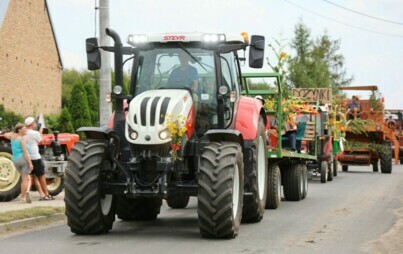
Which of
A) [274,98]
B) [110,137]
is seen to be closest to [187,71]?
[110,137]

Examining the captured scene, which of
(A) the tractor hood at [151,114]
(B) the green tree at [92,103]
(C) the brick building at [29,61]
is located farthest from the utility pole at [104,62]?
(B) the green tree at [92,103]

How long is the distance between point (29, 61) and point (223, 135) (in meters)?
37.3

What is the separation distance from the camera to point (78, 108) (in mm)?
45656

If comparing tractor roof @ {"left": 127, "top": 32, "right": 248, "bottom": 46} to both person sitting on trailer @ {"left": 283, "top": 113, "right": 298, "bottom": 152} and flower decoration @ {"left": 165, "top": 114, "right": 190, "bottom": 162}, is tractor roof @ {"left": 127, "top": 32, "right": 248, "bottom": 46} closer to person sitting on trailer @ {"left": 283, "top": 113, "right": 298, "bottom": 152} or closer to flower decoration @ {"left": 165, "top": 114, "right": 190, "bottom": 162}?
flower decoration @ {"left": 165, "top": 114, "right": 190, "bottom": 162}

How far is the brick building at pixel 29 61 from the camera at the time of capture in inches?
1763

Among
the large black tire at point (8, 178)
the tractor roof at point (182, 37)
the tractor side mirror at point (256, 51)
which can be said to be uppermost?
the tractor roof at point (182, 37)

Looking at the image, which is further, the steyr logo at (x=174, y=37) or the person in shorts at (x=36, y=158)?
the person in shorts at (x=36, y=158)

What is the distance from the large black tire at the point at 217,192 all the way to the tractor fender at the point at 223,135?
29cm

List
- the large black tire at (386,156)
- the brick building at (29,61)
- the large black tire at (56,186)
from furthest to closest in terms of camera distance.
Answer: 1. the brick building at (29,61)
2. the large black tire at (386,156)
3. the large black tire at (56,186)

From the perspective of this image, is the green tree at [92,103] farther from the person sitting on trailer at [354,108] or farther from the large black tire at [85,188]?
the large black tire at [85,188]

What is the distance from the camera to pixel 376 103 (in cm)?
3425

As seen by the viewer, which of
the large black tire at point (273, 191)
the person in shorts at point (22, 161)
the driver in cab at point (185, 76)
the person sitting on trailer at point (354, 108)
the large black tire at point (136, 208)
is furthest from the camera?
the person sitting on trailer at point (354, 108)

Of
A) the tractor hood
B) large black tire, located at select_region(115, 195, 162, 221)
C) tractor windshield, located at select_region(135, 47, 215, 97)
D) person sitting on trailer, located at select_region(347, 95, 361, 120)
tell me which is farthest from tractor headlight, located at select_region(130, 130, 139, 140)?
person sitting on trailer, located at select_region(347, 95, 361, 120)

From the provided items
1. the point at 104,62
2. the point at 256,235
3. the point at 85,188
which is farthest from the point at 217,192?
the point at 104,62
